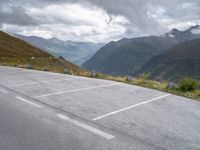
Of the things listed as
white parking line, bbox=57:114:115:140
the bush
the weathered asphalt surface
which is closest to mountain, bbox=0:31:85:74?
the bush

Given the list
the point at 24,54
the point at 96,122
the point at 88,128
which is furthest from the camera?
the point at 24,54

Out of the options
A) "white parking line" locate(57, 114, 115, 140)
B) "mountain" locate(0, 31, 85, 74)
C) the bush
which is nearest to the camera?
"white parking line" locate(57, 114, 115, 140)

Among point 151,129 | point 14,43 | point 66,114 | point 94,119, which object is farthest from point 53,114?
point 14,43

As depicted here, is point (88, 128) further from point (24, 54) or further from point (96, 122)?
point (24, 54)

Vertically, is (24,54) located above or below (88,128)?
above

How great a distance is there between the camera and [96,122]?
6.49 metres

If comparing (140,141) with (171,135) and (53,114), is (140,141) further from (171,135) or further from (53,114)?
(53,114)

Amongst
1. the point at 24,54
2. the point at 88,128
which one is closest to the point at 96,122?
the point at 88,128

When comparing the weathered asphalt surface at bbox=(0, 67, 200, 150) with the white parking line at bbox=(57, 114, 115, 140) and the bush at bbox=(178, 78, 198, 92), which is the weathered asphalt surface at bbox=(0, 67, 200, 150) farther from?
the bush at bbox=(178, 78, 198, 92)

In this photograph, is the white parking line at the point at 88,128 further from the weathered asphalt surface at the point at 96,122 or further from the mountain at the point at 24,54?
the mountain at the point at 24,54

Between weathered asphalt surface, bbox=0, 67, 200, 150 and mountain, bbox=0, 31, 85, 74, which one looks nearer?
weathered asphalt surface, bbox=0, 67, 200, 150

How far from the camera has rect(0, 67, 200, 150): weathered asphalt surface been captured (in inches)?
202

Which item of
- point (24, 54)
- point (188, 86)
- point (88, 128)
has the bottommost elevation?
point (88, 128)

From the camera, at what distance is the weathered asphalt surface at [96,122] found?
5141mm
